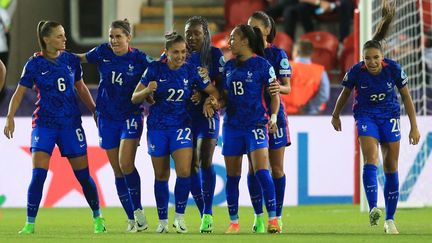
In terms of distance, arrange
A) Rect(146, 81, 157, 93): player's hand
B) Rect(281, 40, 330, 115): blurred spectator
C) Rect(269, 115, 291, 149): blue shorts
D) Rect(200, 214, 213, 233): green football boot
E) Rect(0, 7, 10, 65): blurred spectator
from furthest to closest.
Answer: Rect(0, 7, 10, 65): blurred spectator < Rect(281, 40, 330, 115): blurred spectator < Rect(269, 115, 291, 149): blue shorts < Rect(200, 214, 213, 233): green football boot < Rect(146, 81, 157, 93): player's hand

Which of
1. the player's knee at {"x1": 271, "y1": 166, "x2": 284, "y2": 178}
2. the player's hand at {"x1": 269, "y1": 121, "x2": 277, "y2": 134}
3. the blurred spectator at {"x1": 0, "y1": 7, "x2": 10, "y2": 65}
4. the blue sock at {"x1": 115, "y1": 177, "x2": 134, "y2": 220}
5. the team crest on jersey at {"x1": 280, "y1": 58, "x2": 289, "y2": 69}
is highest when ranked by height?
the blurred spectator at {"x1": 0, "y1": 7, "x2": 10, "y2": 65}

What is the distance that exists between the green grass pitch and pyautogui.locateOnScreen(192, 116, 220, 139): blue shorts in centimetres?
84

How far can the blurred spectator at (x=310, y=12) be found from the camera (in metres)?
19.5

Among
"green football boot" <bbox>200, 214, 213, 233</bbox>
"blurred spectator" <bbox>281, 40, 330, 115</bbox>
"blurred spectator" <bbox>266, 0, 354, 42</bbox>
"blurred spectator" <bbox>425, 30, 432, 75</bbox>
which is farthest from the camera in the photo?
"blurred spectator" <bbox>266, 0, 354, 42</bbox>

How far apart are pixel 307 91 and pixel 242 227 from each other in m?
4.76

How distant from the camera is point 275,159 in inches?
452

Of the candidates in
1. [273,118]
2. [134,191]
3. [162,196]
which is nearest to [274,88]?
[273,118]

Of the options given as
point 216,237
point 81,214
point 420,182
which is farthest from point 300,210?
point 216,237

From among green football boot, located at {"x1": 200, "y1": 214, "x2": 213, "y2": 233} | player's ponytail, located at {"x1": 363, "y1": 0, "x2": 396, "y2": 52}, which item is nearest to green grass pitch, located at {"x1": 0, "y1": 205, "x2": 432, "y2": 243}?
A: green football boot, located at {"x1": 200, "y1": 214, "x2": 213, "y2": 233}

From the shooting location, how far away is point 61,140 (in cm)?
1119

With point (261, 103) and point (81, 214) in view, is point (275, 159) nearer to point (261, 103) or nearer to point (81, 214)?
point (261, 103)

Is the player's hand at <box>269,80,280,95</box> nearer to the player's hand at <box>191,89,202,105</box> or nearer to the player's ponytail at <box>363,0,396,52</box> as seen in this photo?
the player's hand at <box>191,89,202,105</box>

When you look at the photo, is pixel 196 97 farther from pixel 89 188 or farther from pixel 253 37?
pixel 89 188

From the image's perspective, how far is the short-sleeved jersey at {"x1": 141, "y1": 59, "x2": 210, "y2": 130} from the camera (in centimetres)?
1098
